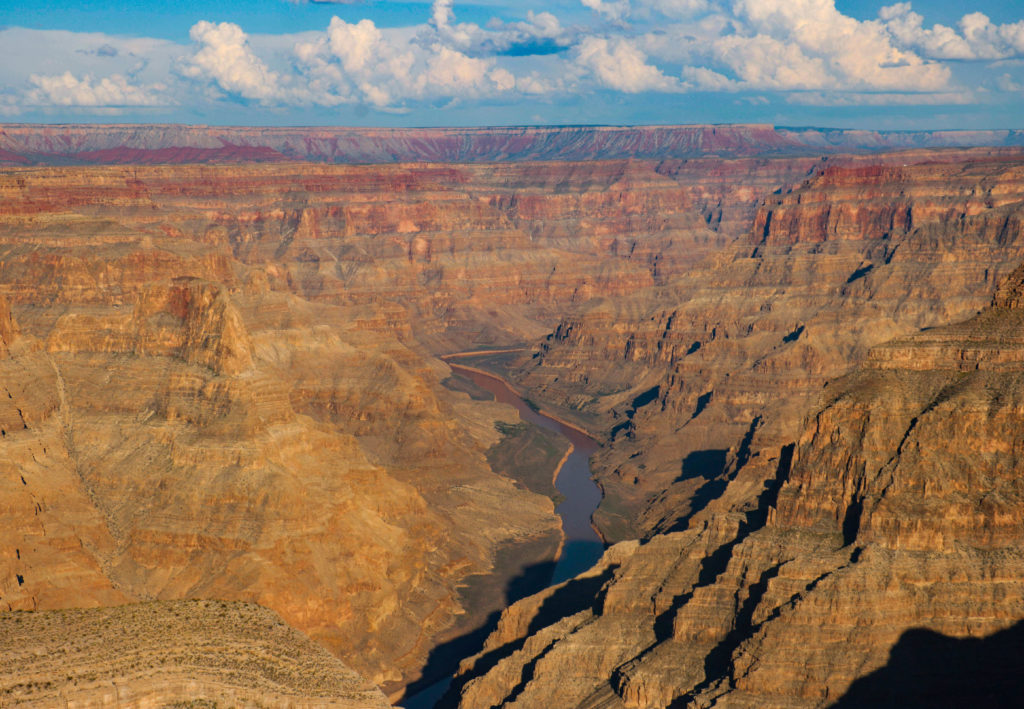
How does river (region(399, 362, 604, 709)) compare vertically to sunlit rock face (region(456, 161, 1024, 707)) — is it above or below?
below

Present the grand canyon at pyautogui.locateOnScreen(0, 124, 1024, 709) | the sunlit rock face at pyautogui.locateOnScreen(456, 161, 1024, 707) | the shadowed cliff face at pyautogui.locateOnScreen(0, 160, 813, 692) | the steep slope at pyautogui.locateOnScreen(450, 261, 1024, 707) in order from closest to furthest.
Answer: the grand canyon at pyautogui.locateOnScreen(0, 124, 1024, 709)
the sunlit rock face at pyautogui.locateOnScreen(456, 161, 1024, 707)
the steep slope at pyautogui.locateOnScreen(450, 261, 1024, 707)
the shadowed cliff face at pyautogui.locateOnScreen(0, 160, 813, 692)

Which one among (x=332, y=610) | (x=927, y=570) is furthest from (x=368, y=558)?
(x=927, y=570)

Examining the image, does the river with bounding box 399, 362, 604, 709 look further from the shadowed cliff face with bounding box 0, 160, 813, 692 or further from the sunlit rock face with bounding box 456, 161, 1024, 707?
the sunlit rock face with bounding box 456, 161, 1024, 707

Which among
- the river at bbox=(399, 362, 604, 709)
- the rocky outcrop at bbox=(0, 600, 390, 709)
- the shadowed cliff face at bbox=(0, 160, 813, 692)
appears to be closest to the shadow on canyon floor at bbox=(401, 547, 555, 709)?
the river at bbox=(399, 362, 604, 709)

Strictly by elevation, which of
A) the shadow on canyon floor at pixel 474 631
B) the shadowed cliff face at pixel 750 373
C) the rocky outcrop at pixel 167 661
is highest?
the rocky outcrop at pixel 167 661

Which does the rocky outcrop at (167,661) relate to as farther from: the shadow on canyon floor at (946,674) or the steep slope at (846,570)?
the shadow on canyon floor at (946,674)

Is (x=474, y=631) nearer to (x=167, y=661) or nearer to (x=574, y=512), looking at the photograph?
(x=574, y=512)

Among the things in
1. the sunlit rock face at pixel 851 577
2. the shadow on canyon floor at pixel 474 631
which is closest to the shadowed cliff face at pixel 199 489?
the shadow on canyon floor at pixel 474 631
